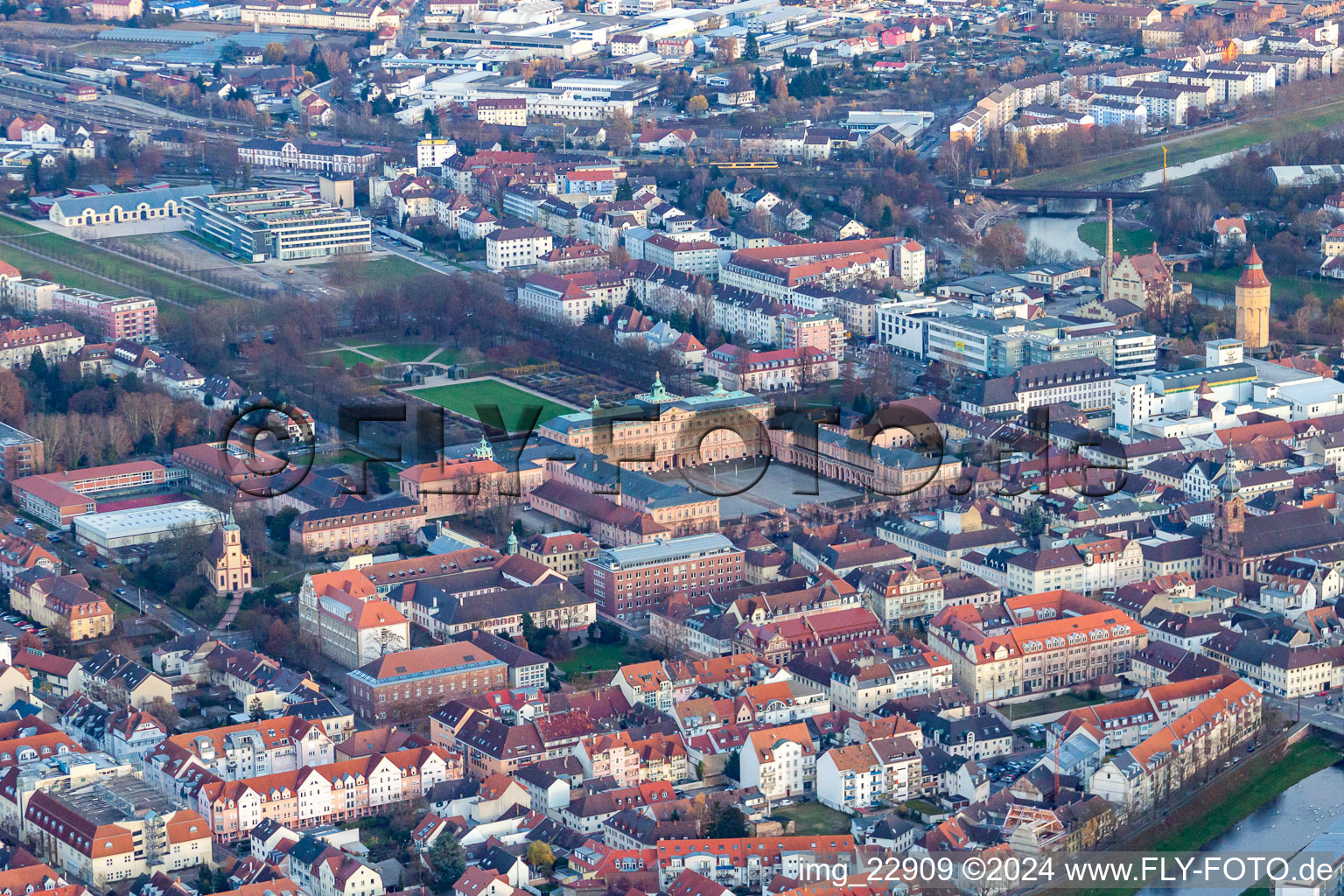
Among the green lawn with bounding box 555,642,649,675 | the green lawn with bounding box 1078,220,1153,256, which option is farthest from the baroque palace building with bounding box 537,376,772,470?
the green lawn with bounding box 1078,220,1153,256

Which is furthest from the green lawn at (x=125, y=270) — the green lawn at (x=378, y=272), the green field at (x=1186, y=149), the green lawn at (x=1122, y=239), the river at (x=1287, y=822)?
the river at (x=1287, y=822)

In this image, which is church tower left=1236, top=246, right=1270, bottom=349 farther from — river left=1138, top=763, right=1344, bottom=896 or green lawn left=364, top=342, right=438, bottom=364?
river left=1138, top=763, right=1344, bottom=896

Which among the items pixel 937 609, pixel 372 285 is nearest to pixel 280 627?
pixel 937 609

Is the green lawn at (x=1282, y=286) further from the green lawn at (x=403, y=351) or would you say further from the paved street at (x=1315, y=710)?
the paved street at (x=1315, y=710)

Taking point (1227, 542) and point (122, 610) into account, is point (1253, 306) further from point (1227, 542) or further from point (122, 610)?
point (122, 610)

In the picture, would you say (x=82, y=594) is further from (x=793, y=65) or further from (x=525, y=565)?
(x=793, y=65)

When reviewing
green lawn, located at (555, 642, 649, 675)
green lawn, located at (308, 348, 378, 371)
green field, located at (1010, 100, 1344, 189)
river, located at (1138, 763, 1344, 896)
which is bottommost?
river, located at (1138, 763, 1344, 896)

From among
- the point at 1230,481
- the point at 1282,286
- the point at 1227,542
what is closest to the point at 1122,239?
the point at 1282,286
